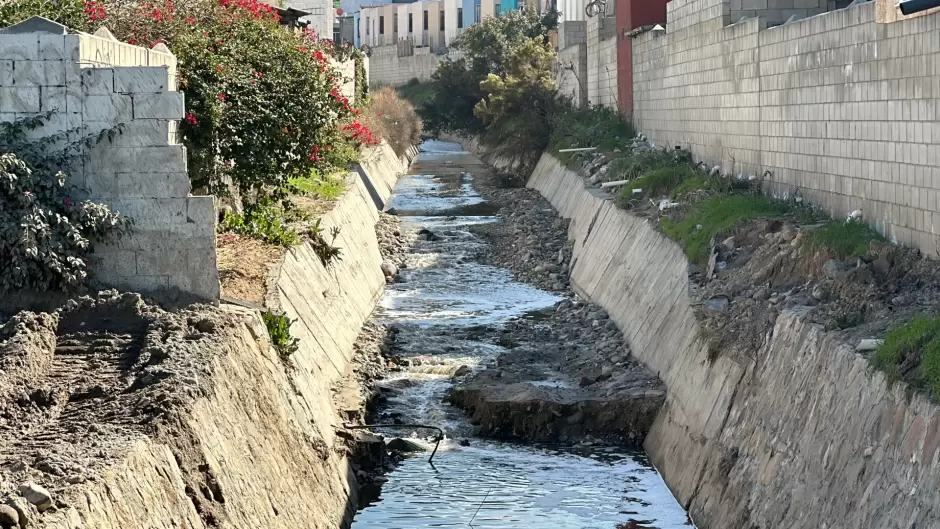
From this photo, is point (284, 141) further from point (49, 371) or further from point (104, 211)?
point (49, 371)

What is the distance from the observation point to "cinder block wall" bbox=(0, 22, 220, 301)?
12.3 meters

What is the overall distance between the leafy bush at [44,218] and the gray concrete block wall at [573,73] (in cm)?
2717

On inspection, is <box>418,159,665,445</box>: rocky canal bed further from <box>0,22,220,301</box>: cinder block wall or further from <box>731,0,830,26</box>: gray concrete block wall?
<box>731,0,830,26</box>: gray concrete block wall

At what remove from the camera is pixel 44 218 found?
39.3ft

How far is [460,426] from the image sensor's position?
14984 millimetres

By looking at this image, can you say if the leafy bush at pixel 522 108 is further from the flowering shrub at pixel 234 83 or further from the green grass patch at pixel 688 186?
the flowering shrub at pixel 234 83

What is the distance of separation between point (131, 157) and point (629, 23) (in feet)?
67.5

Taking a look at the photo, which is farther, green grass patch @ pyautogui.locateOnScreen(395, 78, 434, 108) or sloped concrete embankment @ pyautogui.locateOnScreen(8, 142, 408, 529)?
green grass patch @ pyautogui.locateOnScreen(395, 78, 434, 108)

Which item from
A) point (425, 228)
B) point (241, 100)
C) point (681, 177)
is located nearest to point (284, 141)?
point (241, 100)

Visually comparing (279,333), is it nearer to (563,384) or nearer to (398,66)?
(563,384)

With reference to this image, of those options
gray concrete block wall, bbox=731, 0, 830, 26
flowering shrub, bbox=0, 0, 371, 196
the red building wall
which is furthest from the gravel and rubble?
the red building wall

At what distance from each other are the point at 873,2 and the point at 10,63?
28.4 ft

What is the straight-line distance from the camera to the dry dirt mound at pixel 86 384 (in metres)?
7.70

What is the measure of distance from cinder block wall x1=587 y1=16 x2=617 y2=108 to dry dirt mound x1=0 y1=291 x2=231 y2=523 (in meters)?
23.1
